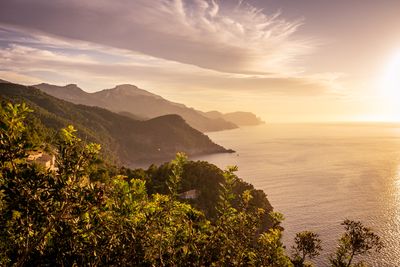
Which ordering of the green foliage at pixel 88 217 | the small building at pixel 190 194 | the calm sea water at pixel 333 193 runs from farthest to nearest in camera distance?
the small building at pixel 190 194 → the calm sea water at pixel 333 193 → the green foliage at pixel 88 217

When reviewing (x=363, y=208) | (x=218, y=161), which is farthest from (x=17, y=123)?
(x=218, y=161)

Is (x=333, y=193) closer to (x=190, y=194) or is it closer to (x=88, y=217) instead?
(x=190, y=194)

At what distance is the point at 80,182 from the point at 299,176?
136 m

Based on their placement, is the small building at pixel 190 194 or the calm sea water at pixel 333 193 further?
the small building at pixel 190 194

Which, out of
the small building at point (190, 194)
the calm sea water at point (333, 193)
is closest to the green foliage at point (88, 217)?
the calm sea water at point (333, 193)

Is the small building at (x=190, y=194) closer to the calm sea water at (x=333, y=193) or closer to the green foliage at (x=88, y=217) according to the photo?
the calm sea water at (x=333, y=193)

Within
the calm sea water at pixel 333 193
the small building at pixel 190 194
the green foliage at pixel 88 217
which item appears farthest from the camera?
the small building at pixel 190 194

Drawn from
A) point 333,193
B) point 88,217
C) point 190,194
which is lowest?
point 333,193

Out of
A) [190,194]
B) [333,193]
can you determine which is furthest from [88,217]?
[333,193]

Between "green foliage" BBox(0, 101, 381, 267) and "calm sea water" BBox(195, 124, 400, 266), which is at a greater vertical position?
"green foliage" BBox(0, 101, 381, 267)

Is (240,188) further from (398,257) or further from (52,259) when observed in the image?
(52,259)

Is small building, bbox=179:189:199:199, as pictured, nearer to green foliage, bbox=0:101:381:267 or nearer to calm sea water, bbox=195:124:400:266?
calm sea water, bbox=195:124:400:266

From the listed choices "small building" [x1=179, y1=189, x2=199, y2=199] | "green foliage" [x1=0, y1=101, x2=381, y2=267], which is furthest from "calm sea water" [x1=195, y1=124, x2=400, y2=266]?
"green foliage" [x1=0, y1=101, x2=381, y2=267]

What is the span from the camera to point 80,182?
18.6 feet
